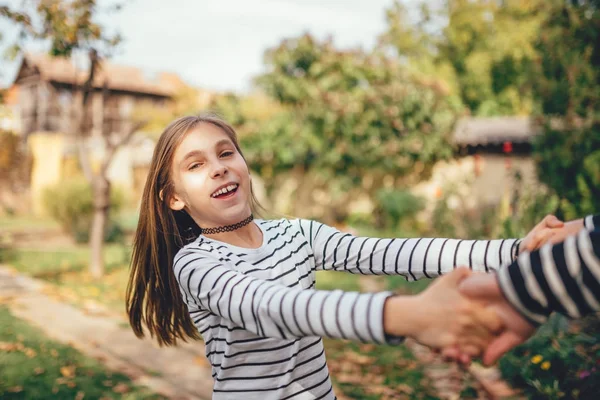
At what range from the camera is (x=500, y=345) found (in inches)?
44.2

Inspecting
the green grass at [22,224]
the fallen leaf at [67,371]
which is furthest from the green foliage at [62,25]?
the green grass at [22,224]

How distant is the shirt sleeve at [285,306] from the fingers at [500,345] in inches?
8.3

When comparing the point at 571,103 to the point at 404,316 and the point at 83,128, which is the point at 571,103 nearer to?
the point at 404,316

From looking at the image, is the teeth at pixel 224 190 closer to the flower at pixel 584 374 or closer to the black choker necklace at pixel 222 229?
the black choker necklace at pixel 222 229

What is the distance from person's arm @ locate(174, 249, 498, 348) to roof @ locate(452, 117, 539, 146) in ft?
39.3

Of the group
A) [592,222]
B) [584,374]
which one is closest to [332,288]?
[584,374]

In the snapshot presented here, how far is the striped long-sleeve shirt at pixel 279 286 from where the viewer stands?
130cm

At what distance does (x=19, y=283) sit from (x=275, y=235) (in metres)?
7.08

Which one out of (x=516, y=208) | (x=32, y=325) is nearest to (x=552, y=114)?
(x=516, y=208)

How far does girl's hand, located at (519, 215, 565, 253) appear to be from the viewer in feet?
5.02

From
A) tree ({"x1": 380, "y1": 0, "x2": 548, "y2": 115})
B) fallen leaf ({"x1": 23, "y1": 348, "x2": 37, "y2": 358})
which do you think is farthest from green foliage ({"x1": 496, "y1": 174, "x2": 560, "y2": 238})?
tree ({"x1": 380, "y1": 0, "x2": 548, "y2": 115})

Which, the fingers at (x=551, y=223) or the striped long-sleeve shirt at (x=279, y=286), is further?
the fingers at (x=551, y=223)

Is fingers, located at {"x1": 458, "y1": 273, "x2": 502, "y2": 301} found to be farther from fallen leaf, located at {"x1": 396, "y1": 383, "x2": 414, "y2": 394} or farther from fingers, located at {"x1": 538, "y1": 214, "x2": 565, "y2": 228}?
fallen leaf, located at {"x1": 396, "y1": 383, "x2": 414, "y2": 394}

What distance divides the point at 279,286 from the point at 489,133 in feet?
42.4
